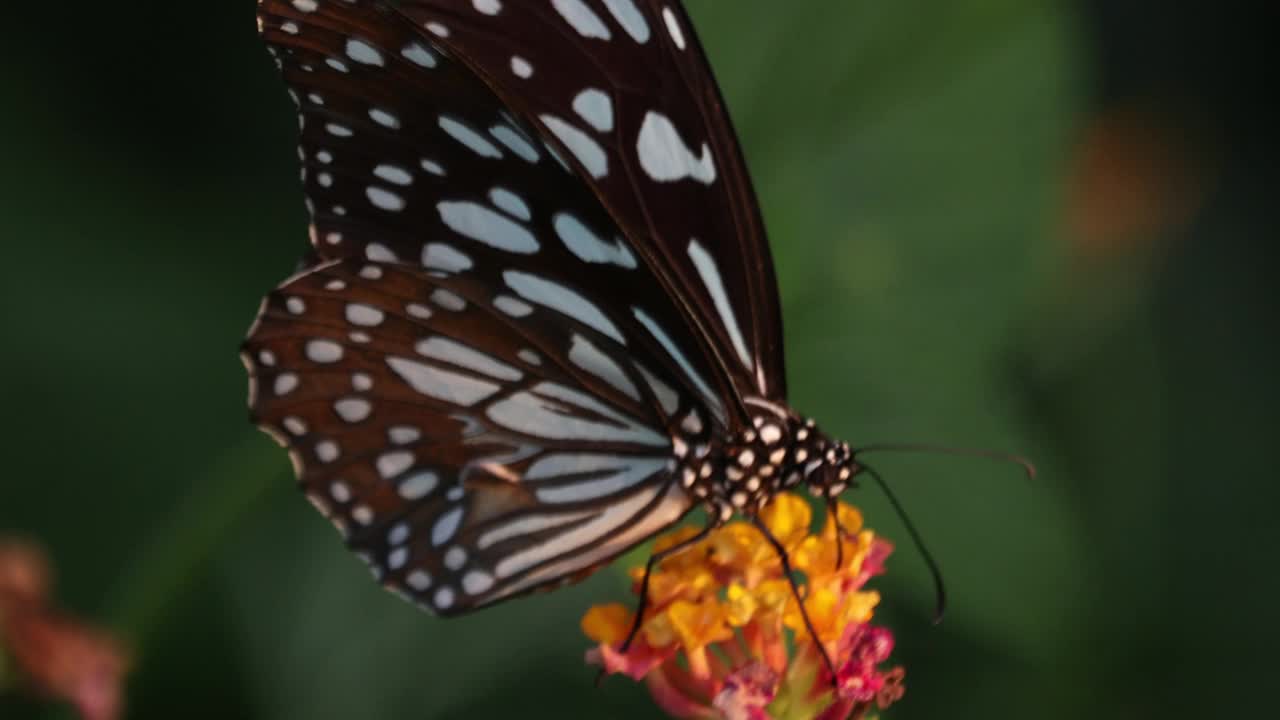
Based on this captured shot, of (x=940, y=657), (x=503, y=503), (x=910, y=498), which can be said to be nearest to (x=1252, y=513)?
(x=940, y=657)

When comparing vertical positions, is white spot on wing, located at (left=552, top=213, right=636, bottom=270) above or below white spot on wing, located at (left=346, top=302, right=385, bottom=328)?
above

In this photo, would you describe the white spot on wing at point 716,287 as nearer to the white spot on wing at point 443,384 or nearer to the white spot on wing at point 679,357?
the white spot on wing at point 679,357

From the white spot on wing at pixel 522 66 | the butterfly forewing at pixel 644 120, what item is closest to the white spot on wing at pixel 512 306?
the butterfly forewing at pixel 644 120

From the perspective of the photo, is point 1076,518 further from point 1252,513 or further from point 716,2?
point 716,2

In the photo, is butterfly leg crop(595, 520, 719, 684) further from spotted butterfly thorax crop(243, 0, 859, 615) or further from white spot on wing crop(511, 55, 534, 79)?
white spot on wing crop(511, 55, 534, 79)

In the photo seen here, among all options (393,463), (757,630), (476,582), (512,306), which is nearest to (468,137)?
(512,306)

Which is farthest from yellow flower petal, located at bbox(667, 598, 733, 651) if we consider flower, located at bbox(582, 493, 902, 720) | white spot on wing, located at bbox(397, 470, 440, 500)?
white spot on wing, located at bbox(397, 470, 440, 500)

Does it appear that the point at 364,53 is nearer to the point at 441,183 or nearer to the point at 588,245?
the point at 441,183
